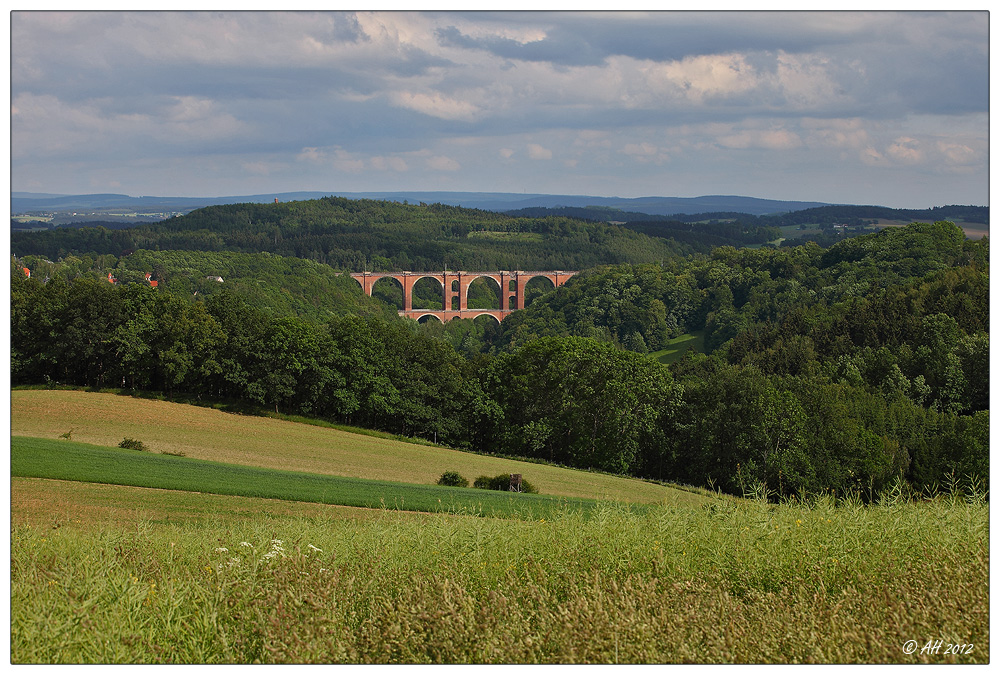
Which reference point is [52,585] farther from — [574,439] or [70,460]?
[574,439]

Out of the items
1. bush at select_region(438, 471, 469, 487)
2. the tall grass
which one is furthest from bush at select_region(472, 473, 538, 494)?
the tall grass

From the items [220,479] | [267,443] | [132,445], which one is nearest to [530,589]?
[220,479]

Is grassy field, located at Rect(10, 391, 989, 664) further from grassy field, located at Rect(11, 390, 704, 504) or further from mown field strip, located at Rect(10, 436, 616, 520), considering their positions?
grassy field, located at Rect(11, 390, 704, 504)

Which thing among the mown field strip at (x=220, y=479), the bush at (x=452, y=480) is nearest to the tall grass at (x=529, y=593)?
the mown field strip at (x=220, y=479)

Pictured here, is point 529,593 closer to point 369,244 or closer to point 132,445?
point 132,445

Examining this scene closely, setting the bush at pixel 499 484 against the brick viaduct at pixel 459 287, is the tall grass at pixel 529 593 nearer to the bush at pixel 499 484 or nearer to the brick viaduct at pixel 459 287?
the bush at pixel 499 484
